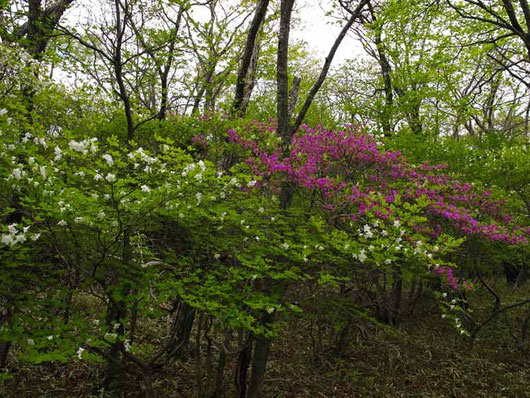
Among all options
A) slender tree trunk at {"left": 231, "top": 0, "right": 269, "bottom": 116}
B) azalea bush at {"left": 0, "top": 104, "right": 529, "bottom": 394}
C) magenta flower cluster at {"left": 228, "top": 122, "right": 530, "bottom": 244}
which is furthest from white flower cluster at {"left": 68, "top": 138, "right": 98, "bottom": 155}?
slender tree trunk at {"left": 231, "top": 0, "right": 269, "bottom": 116}

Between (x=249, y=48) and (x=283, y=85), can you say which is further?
(x=249, y=48)

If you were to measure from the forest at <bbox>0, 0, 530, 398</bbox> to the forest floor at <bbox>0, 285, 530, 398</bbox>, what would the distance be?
0.13ft

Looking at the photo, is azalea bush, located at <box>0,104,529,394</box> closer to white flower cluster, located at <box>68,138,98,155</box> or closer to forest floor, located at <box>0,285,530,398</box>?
white flower cluster, located at <box>68,138,98,155</box>

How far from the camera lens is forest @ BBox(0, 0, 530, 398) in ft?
10.3

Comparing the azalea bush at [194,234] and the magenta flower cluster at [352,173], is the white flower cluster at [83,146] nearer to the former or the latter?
the azalea bush at [194,234]

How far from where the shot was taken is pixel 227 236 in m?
3.93

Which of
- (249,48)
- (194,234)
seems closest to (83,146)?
(194,234)

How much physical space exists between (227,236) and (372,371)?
15.0ft

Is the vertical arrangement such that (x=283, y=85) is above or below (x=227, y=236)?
above

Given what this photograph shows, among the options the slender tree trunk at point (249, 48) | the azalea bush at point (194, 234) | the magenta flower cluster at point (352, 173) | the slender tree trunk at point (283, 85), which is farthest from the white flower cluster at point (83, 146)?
the slender tree trunk at point (249, 48)

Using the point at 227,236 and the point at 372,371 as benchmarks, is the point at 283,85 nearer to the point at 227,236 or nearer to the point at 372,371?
the point at 227,236

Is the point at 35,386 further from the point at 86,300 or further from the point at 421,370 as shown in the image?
the point at 421,370

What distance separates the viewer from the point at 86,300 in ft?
23.6

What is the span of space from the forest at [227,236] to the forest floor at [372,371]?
0.04 metres
